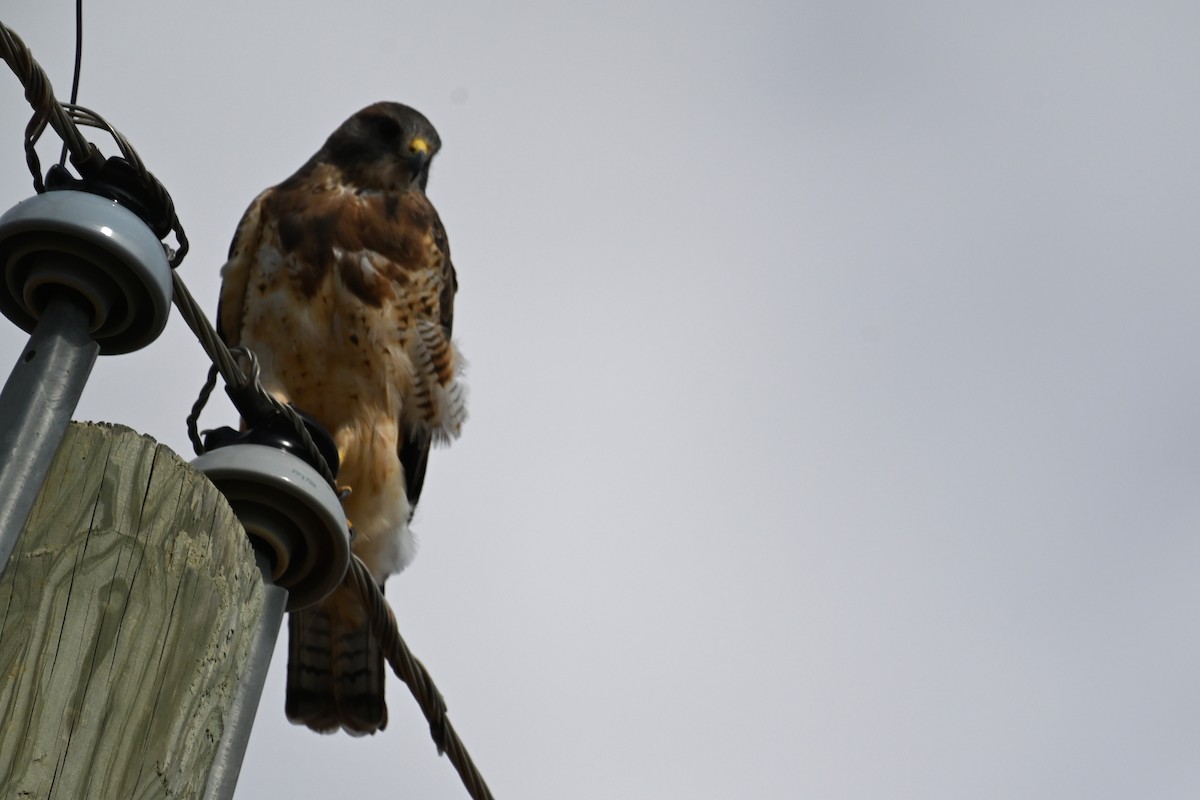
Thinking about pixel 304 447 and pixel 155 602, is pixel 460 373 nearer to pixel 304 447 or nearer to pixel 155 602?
pixel 304 447

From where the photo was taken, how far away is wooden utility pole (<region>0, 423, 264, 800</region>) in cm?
149

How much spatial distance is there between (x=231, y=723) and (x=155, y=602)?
0.95 feet

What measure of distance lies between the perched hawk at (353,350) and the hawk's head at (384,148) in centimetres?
11

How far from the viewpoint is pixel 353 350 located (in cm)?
531

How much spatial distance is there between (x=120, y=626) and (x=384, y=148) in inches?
185

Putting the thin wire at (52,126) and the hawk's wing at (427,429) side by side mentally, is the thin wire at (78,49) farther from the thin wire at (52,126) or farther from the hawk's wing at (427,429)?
the hawk's wing at (427,429)

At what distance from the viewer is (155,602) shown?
161 cm

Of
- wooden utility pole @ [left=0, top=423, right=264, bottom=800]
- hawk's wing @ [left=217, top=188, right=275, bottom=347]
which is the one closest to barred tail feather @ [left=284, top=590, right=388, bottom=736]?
hawk's wing @ [left=217, top=188, right=275, bottom=347]

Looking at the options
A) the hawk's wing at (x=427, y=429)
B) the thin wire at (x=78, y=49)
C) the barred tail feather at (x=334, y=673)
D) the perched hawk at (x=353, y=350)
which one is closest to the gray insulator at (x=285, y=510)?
the thin wire at (x=78, y=49)

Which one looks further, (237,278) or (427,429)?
(427,429)

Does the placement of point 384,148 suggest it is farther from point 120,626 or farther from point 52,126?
point 120,626

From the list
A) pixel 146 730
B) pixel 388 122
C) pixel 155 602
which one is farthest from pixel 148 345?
pixel 388 122

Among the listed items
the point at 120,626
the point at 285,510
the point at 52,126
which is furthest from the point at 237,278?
the point at 120,626

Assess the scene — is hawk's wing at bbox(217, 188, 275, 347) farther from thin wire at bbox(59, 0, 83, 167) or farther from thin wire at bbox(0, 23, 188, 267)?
thin wire at bbox(0, 23, 188, 267)
